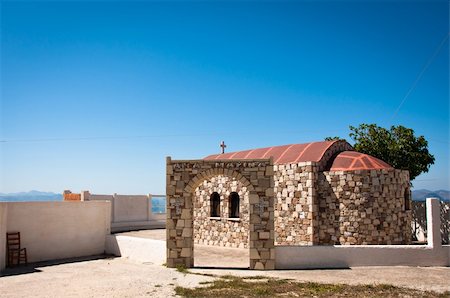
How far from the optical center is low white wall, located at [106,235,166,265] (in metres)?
15.6

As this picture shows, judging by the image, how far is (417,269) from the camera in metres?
13.8

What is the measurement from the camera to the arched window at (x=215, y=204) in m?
20.4

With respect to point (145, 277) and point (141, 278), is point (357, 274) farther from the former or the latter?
point (141, 278)

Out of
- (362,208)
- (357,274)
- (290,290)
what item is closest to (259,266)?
(290,290)

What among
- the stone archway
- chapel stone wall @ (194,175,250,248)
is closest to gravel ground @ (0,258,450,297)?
the stone archway

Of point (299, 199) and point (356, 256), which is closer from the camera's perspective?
point (356, 256)

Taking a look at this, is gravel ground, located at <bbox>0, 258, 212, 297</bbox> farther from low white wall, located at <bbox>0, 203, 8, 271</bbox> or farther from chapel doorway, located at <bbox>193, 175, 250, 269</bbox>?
chapel doorway, located at <bbox>193, 175, 250, 269</bbox>

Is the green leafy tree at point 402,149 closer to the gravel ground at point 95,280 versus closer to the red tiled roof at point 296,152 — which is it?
the red tiled roof at point 296,152

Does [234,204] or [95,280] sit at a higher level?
[234,204]

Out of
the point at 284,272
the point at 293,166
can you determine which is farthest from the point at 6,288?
the point at 293,166

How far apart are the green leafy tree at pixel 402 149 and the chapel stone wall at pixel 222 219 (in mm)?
12903

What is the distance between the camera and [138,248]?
16828 mm

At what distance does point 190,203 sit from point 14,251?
8.29 meters

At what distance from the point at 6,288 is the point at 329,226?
12565mm
